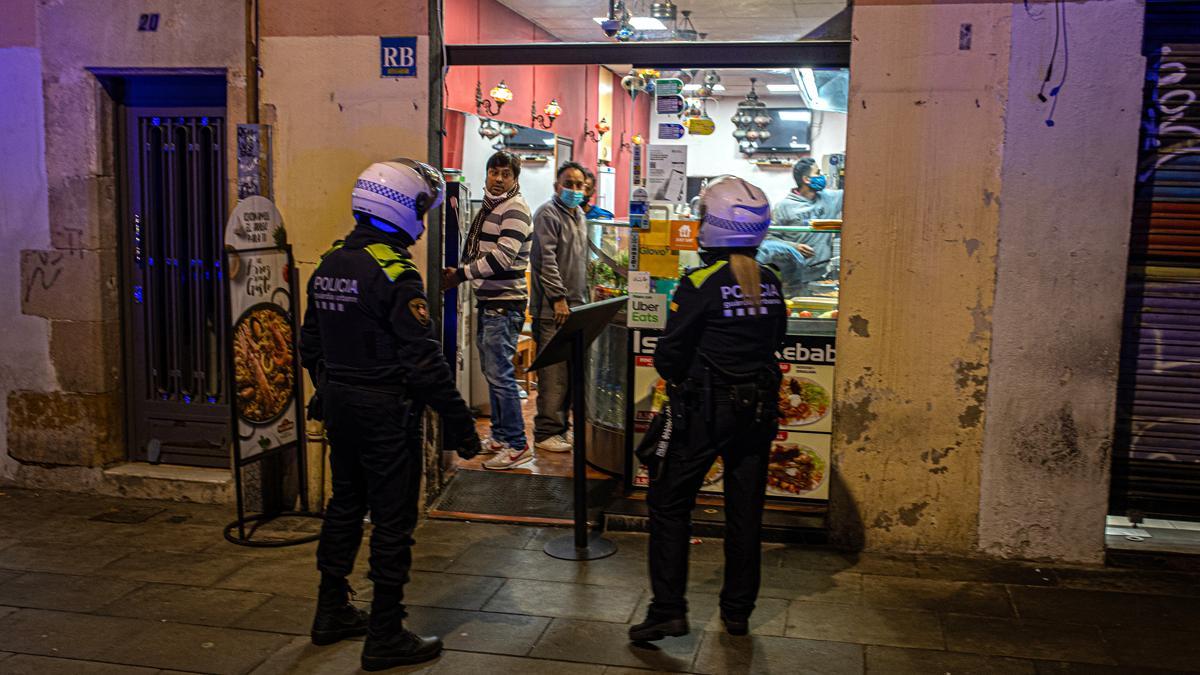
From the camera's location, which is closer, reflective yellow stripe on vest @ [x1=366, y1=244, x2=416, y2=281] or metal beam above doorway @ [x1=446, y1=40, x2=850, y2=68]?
reflective yellow stripe on vest @ [x1=366, y1=244, x2=416, y2=281]

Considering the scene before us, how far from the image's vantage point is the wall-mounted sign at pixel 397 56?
19.5ft

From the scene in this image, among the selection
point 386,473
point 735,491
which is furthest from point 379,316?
point 735,491

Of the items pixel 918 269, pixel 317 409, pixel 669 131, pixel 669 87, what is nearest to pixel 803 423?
pixel 918 269

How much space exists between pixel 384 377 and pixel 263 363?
190 cm

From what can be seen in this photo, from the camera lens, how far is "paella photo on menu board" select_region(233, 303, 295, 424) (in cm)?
572

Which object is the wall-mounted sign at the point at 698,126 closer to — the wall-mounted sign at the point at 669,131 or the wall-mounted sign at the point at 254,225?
the wall-mounted sign at the point at 669,131

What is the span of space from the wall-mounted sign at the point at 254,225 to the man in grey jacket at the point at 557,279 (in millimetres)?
1882

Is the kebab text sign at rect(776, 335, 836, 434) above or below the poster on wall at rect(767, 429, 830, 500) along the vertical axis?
above

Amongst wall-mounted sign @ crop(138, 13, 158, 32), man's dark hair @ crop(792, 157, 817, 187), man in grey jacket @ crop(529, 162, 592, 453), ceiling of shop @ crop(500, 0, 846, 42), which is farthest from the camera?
ceiling of shop @ crop(500, 0, 846, 42)

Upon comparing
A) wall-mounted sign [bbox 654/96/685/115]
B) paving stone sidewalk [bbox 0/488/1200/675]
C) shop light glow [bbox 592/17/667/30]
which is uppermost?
shop light glow [bbox 592/17/667/30]

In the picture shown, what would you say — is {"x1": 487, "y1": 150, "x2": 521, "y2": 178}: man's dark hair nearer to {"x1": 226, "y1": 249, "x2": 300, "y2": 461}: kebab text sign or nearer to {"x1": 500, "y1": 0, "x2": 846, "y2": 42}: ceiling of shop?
{"x1": 226, "y1": 249, "x2": 300, "y2": 461}: kebab text sign

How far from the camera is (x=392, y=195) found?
4.27 meters

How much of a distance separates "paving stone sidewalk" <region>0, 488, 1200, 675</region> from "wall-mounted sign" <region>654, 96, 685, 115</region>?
2.41 m

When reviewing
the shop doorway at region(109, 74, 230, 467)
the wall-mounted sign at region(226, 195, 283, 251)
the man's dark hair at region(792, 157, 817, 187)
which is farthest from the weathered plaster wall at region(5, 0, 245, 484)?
the man's dark hair at region(792, 157, 817, 187)
